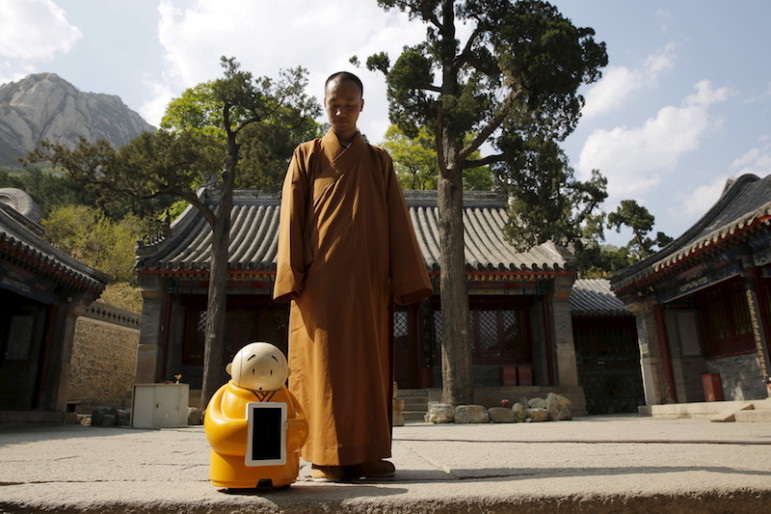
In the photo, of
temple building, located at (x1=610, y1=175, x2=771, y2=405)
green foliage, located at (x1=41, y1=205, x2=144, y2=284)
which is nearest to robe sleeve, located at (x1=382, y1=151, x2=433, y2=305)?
temple building, located at (x1=610, y1=175, x2=771, y2=405)

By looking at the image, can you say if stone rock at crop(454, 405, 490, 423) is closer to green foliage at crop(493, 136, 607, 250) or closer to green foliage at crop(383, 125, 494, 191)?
green foliage at crop(493, 136, 607, 250)

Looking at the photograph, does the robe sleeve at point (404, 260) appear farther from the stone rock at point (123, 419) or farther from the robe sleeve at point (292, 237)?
the stone rock at point (123, 419)

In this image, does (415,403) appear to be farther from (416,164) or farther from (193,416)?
(416,164)

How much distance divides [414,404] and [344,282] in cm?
940

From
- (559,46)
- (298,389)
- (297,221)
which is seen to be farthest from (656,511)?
(559,46)

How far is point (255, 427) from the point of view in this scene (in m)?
1.78

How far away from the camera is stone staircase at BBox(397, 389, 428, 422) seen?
10.6m

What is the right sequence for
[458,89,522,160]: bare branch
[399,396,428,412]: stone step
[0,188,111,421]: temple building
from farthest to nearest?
[399,396,428,412]: stone step < [0,188,111,421]: temple building < [458,89,522,160]: bare branch

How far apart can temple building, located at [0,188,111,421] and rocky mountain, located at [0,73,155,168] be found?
52.8m

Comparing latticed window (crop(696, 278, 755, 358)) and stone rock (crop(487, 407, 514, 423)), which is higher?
latticed window (crop(696, 278, 755, 358))

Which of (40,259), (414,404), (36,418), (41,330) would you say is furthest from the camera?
(414,404)

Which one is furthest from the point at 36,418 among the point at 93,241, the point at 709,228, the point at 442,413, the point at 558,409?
the point at 93,241

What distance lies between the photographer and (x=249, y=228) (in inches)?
594

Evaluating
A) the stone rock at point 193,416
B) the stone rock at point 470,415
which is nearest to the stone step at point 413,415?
the stone rock at point 470,415
